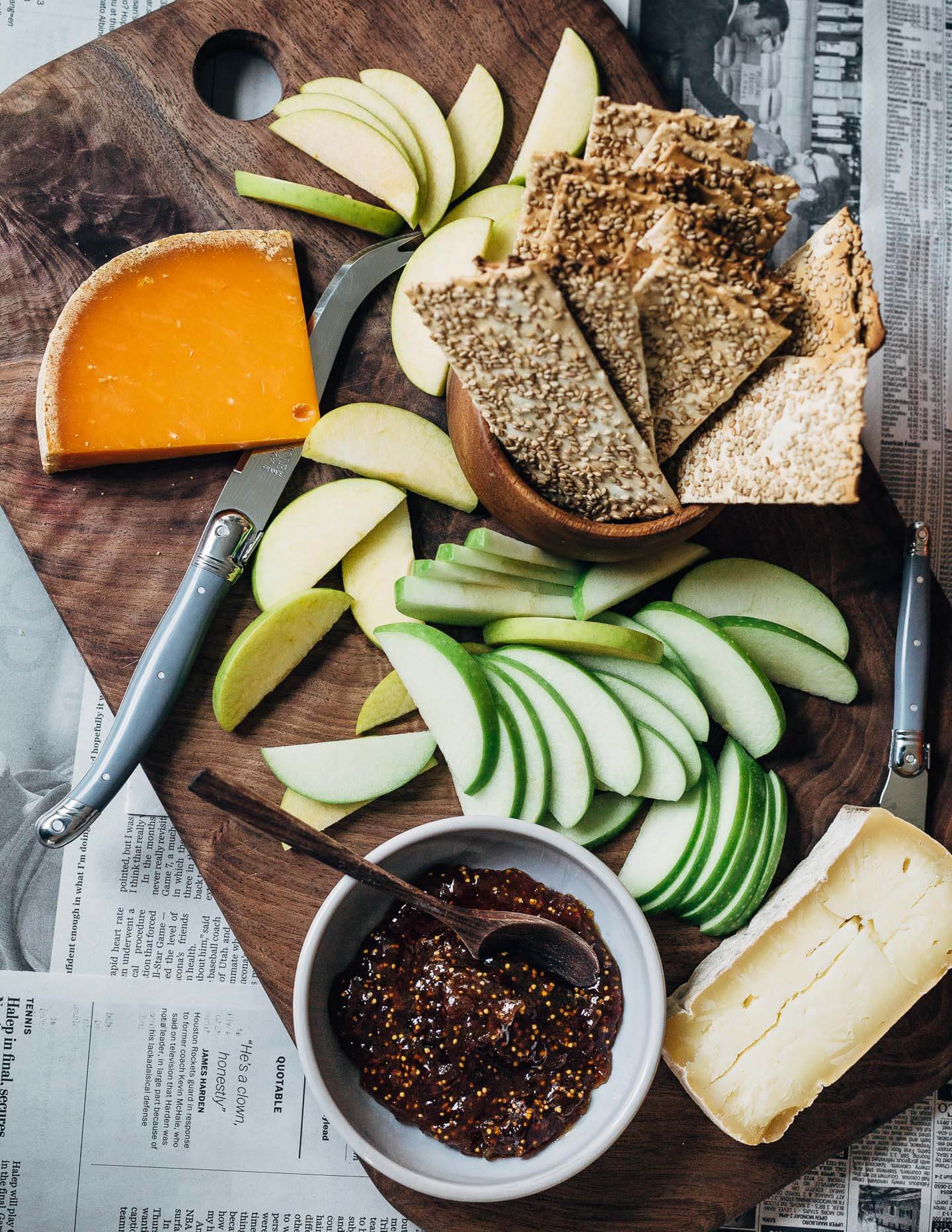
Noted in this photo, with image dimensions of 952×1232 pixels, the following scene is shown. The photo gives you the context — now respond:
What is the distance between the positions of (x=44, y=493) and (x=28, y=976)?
1.02 meters

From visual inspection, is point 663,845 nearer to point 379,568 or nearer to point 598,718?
point 598,718

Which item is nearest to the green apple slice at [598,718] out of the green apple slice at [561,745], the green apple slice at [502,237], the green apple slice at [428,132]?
the green apple slice at [561,745]

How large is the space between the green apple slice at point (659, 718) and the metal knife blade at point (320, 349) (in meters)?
0.68

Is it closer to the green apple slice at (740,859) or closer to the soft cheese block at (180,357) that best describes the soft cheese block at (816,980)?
the green apple slice at (740,859)

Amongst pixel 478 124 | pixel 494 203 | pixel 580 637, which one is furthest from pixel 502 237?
pixel 580 637

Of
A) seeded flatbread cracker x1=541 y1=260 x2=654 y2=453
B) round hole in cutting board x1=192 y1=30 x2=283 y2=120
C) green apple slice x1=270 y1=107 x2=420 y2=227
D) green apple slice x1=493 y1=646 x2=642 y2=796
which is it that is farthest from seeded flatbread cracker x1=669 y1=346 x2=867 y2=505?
round hole in cutting board x1=192 y1=30 x2=283 y2=120

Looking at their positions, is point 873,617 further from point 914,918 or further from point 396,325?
point 396,325

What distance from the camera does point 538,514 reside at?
1.51m

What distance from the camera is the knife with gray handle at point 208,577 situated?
5.38 ft

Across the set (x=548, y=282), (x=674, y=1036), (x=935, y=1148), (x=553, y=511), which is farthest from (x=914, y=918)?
(x=548, y=282)

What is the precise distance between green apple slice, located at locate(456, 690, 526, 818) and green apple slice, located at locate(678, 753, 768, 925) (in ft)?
1.23

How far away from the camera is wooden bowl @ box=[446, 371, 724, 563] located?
1.49 metres

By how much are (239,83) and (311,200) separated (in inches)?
13.9

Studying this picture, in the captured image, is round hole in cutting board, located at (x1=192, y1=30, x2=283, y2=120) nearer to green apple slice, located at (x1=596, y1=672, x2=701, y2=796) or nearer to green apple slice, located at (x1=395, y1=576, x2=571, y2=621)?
green apple slice, located at (x1=395, y1=576, x2=571, y2=621)
